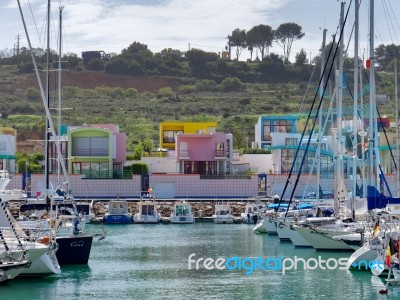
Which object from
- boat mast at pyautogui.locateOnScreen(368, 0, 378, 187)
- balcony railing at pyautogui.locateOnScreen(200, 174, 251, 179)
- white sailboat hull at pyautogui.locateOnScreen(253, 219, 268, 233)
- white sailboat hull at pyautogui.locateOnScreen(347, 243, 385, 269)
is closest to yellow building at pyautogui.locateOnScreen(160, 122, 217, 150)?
balcony railing at pyautogui.locateOnScreen(200, 174, 251, 179)

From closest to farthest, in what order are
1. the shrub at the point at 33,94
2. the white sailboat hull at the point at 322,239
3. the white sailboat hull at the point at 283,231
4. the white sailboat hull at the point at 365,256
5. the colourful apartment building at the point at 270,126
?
the white sailboat hull at the point at 365,256
the white sailboat hull at the point at 322,239
the white sailboat hull at the point at 283,231
the colourful apartment building at the point at 270,126
the shrub at the point at 33,94

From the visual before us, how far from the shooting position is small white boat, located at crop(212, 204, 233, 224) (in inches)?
3211

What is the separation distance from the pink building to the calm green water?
125 ft

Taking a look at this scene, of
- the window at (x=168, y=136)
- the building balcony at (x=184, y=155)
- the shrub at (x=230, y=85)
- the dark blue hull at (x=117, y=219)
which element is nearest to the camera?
the dark blue hull at (x=117, y=219)

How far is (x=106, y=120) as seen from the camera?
158 metres

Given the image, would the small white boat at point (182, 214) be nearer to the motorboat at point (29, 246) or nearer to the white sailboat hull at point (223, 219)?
the white sailboat hull at point (223, 219)

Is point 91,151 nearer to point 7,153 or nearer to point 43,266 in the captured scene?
point 7,153

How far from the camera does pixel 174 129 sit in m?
110

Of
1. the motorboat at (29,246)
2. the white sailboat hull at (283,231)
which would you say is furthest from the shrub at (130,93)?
the motorboat at (29,246)

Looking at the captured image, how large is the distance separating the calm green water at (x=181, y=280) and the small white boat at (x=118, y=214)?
902 inches

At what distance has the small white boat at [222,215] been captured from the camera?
8156 cm

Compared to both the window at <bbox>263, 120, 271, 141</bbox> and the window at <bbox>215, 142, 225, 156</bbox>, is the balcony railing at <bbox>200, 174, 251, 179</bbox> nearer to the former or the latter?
the window at <bbox>215, 142, 225, 156</bbox>

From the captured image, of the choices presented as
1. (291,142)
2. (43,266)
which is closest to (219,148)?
(291,142)

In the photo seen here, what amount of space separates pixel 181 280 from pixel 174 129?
6921 cm
